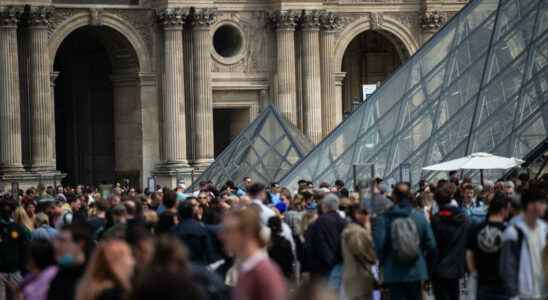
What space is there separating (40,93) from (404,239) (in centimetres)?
2796

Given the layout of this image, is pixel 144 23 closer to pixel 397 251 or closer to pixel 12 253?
pixel 12 253

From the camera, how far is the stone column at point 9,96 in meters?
41.5

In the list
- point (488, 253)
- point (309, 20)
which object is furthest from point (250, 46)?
point (488, 253)

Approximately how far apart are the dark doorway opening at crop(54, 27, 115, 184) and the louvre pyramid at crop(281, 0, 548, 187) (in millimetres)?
15602

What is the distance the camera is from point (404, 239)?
15.5 meters

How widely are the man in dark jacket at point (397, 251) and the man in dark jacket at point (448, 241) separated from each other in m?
0.91

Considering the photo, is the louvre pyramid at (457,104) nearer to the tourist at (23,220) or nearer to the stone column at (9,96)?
the tourist at (23,220)

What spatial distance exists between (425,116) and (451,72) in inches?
49.1

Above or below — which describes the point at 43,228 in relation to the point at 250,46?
below

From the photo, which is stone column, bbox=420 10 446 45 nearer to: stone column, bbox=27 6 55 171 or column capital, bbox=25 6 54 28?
stone column, bbox=27 6 55 171

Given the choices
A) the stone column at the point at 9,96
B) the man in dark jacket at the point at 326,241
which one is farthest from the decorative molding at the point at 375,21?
the man in dark jacket at the point at 326,241

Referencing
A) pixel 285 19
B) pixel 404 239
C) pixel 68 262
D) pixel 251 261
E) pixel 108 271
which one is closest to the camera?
pixel 251 261

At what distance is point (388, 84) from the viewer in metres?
32.8

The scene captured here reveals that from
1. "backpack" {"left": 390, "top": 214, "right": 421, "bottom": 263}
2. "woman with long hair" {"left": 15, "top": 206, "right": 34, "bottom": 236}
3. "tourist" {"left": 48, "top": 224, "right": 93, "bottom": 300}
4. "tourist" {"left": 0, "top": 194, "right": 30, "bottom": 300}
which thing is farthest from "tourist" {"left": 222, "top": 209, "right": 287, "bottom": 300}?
"woman with long hair" {"left": 15, "top": 206, "right": 34, "bottom": 236}
